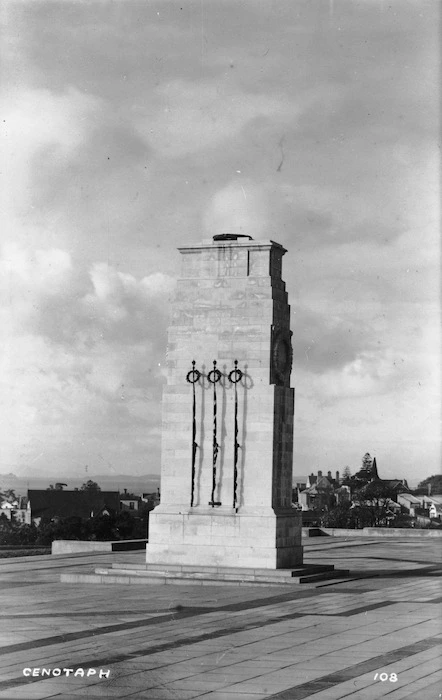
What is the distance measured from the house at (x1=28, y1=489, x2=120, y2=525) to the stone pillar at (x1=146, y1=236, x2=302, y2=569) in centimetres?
8841

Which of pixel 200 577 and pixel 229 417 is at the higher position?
pixel 229 417

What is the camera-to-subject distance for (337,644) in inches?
625

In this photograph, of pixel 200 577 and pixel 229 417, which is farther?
pixel 229 417

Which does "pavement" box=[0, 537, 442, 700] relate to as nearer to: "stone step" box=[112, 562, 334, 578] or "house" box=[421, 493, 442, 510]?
"stone step" box=[112, 562, 334, 578]

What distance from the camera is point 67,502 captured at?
118438 millimetres

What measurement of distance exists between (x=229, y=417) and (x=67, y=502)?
95.3 meters

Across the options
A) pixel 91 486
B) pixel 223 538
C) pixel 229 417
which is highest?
pixel 229 417

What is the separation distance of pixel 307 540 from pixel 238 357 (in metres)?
18.1

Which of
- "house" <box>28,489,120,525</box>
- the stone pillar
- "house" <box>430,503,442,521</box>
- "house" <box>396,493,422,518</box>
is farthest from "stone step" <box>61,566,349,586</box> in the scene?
"house" <box>396,493,422,518</box>

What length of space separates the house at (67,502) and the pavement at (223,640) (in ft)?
294

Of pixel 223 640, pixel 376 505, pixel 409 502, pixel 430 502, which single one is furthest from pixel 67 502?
pixel 223 640

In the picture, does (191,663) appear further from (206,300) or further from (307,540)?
(307,540)

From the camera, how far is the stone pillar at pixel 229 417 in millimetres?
25188

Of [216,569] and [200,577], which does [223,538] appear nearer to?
[216,569]
